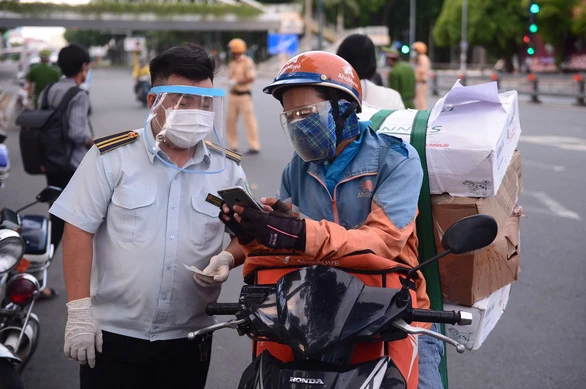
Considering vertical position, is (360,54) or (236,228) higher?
(360,54)

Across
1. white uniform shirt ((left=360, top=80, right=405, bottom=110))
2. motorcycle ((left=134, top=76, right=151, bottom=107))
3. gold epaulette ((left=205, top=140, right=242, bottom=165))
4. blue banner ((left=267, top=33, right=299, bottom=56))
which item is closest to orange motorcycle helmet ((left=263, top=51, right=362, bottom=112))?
gold epaulette ((left=205, top=140, right=242, bottom=165))

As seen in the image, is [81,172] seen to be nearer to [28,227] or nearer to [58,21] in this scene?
[28,227]

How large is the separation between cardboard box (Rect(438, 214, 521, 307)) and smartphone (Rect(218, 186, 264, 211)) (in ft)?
3.27

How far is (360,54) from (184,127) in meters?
3.29

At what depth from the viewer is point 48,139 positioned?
616 cm

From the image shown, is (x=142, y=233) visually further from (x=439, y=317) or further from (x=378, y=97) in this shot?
(x=378, y=97)

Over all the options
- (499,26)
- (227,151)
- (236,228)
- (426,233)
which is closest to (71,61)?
(227,151)

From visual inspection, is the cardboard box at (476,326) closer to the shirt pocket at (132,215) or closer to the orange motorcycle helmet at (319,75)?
the orange motorcycle helmet at (319,75)

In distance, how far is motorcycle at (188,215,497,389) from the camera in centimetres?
207

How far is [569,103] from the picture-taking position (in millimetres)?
23359

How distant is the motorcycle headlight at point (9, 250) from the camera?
364 centimetres

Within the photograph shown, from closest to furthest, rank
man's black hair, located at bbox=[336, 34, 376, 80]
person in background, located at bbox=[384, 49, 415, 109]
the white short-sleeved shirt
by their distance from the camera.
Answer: the white short-sleeved shirt
man's black hair, located at bbox=[336, 34, 376, 80]
person in background, located at bbox=[384, 49, 415, 109]

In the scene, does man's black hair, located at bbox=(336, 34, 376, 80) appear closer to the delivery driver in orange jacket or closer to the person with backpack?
the person with backpack

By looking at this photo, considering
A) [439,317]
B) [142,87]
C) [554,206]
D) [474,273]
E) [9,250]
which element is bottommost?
[142,87]
